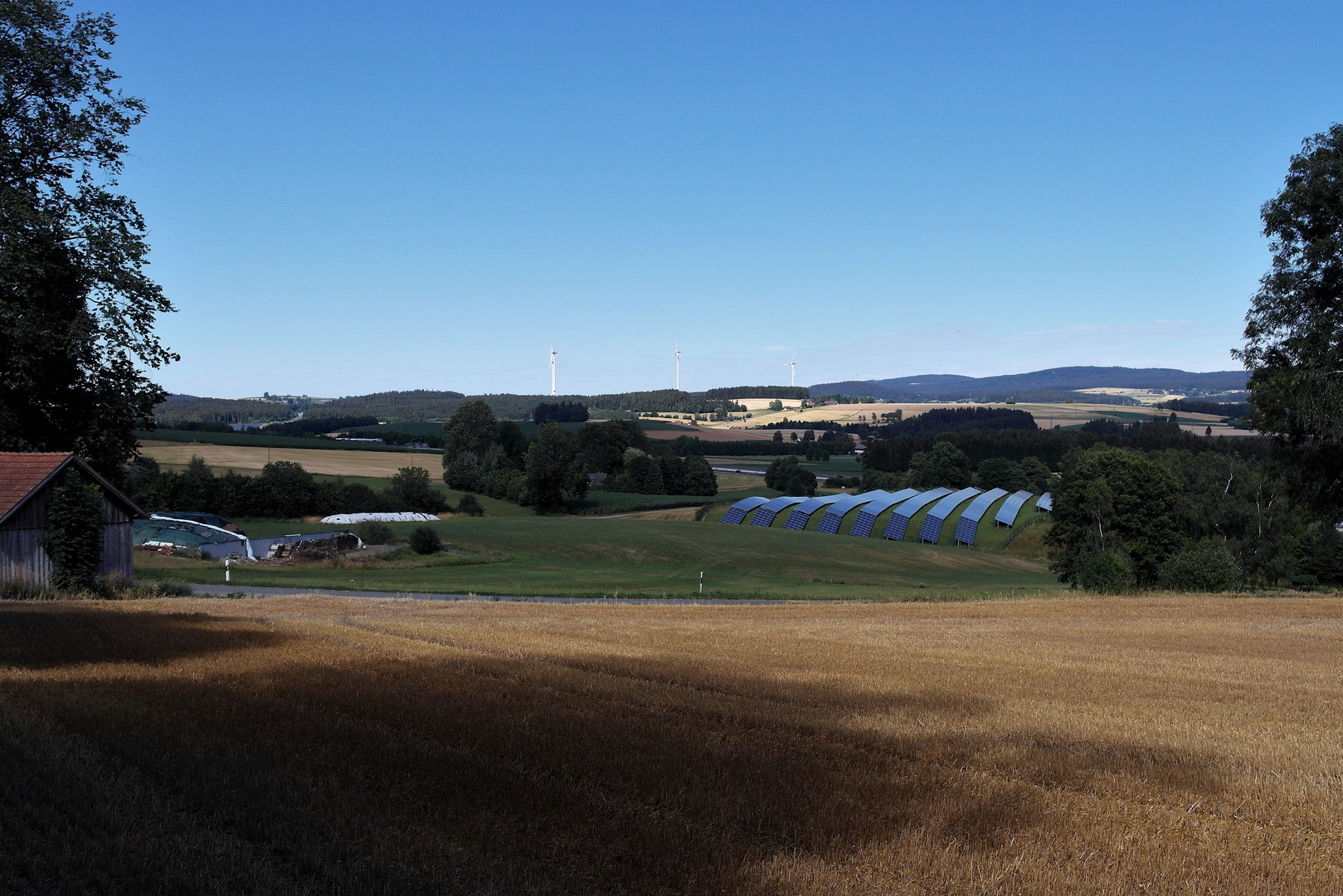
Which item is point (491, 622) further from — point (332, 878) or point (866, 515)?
point (866, 515)

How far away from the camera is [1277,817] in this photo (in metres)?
8.85

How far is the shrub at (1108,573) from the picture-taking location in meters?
47.0

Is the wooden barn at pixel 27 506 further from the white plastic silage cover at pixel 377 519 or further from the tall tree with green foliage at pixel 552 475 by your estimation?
the tall tree with green foliage at pixel 552 475

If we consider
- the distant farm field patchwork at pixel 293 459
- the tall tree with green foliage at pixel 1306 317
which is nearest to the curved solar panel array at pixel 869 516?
the distant farm field patchwork at pixel 293 459

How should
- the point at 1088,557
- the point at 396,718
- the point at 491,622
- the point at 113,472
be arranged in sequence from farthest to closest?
the point at 1088,557 < the point at 113,472 < the point at 491,622 < the point at 396,718

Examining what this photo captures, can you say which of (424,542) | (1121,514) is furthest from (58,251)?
(1121,514)

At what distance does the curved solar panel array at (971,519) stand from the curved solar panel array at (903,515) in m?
4.59

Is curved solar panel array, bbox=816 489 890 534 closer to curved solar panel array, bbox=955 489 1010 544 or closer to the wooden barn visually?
curved solar panel array, bbox=955 489 1010 544

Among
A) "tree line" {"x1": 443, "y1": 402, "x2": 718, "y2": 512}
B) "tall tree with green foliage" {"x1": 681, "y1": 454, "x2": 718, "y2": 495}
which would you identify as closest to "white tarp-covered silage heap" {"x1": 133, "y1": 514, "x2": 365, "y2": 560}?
"tree line" {"x1": 443, "y1": 402, "x2": 718, "y2": 512}

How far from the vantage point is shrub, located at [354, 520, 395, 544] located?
7162cm

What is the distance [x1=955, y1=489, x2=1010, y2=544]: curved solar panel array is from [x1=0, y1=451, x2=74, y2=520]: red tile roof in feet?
259

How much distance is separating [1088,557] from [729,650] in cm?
3969

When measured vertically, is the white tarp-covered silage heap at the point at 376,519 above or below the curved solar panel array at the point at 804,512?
above

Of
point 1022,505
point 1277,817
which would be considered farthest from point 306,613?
point 1022,505
